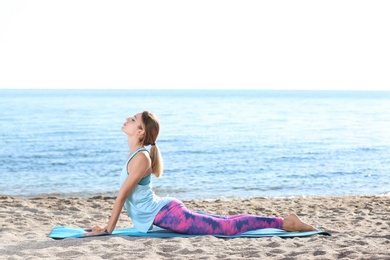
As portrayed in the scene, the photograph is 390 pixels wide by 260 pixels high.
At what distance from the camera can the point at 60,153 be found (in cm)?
2209

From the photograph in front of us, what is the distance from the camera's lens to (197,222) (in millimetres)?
6508

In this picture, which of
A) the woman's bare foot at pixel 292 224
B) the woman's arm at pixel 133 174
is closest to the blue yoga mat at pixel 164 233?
the woman's bare foot at pixel 292 224

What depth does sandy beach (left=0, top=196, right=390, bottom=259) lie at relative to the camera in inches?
221

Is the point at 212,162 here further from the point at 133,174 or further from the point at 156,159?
the point at 133,174

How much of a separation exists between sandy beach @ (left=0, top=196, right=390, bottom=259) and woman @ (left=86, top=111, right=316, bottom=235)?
20cm

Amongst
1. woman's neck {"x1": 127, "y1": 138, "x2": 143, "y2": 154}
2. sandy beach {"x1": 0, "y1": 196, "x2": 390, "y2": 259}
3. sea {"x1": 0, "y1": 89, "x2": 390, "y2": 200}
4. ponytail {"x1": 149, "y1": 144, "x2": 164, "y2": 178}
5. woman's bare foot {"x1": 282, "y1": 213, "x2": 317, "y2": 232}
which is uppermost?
woman's neck {"x1": 127, "y1": 138, "x2": 143, "y2": 154}

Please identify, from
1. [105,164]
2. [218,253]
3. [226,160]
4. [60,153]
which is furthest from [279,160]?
[218,253]

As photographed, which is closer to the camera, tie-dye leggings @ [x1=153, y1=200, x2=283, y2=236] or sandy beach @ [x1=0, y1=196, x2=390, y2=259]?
sandy beach @ [x1=0, y1=196, x2=390, y2=259]

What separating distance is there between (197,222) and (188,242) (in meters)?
0.40

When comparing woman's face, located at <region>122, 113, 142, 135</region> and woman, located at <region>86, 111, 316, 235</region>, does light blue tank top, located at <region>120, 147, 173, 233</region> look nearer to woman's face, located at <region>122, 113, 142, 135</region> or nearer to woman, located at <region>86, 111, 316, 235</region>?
woman, located at <region>86, 111, 316, 235</region>

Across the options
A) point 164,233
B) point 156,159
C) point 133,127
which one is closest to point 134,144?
point 133,127

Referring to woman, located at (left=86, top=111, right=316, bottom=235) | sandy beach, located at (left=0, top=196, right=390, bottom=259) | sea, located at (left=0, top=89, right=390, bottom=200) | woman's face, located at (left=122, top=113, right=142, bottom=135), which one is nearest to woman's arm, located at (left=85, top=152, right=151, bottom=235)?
woman, located at (left=86, top=111, right=316, bottom=235)

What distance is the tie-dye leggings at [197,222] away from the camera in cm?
647

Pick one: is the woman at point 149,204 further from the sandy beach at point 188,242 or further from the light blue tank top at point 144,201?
the sandy beach at point 188,242
